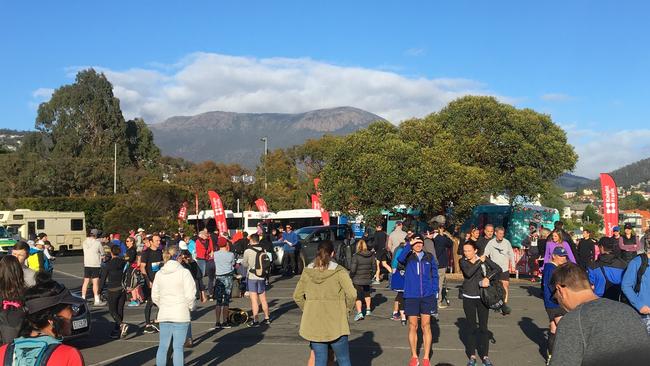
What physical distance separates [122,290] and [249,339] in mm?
2505

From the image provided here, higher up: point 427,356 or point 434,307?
point 434,307

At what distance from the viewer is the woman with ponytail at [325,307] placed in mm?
7340

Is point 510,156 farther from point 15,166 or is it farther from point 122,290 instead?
point 15,166

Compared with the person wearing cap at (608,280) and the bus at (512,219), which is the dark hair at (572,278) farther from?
the bus at (512,219)

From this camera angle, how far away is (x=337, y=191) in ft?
90.8

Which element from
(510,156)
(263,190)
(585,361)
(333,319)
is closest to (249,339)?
(333,319)

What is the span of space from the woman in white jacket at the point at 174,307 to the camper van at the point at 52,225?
117 feet

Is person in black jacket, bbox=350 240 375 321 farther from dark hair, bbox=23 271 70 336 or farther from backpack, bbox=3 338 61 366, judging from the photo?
backpack, bbox=3 338 61 366

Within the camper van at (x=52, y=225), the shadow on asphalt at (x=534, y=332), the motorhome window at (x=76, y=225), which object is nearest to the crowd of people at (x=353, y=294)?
the shadow on asphalt at (x=534, y=332)

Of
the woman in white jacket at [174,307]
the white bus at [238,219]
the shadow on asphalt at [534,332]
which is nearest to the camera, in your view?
the woman in white jacket at [174,307]

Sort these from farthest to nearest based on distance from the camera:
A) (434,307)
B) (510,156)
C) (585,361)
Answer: (510,156) → (434,307) → (585,361)

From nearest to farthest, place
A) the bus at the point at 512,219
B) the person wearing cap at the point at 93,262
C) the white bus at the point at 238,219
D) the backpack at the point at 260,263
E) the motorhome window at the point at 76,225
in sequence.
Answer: the backpack at the point at 260,263
the person wearing cap at the point at 93,262
the bus at the point at 512,219
the motorhome window at the point at 76,225
the white bus at the point at 238,219

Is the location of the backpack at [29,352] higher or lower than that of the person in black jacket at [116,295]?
higher

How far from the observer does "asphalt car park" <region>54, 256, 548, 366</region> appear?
10.4 meters
